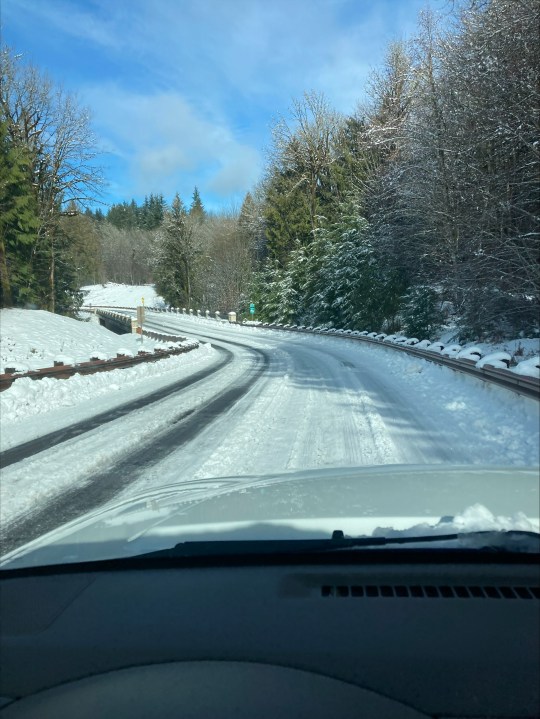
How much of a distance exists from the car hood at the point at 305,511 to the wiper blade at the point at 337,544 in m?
0.09

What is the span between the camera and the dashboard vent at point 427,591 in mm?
2055

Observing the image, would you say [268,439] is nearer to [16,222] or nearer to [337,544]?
[337,544]

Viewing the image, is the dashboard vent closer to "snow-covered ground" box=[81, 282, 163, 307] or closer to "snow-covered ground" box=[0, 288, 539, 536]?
"snow-covered ground" box=[0, 288, 539, 536]

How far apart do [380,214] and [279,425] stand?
23.8 metres

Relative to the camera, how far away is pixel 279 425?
343 inches

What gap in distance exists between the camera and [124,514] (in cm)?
336

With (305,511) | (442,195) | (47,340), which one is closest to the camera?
(305,511)

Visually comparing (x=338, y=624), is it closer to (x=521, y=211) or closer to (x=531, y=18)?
(x=521, y=211)

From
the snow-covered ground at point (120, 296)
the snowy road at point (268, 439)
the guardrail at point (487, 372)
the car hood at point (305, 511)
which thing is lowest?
the snowy road at point (268, 439)

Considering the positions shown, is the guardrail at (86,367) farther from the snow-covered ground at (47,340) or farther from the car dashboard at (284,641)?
the car dashboard at (284,641)

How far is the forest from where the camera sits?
14289 mm

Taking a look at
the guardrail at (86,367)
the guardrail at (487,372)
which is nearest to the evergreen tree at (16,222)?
the guardrail at (86,367)

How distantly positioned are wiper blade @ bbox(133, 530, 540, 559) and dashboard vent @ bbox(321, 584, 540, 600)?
0.26m

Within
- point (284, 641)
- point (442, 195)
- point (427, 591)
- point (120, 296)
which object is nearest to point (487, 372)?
point (427, 591)
